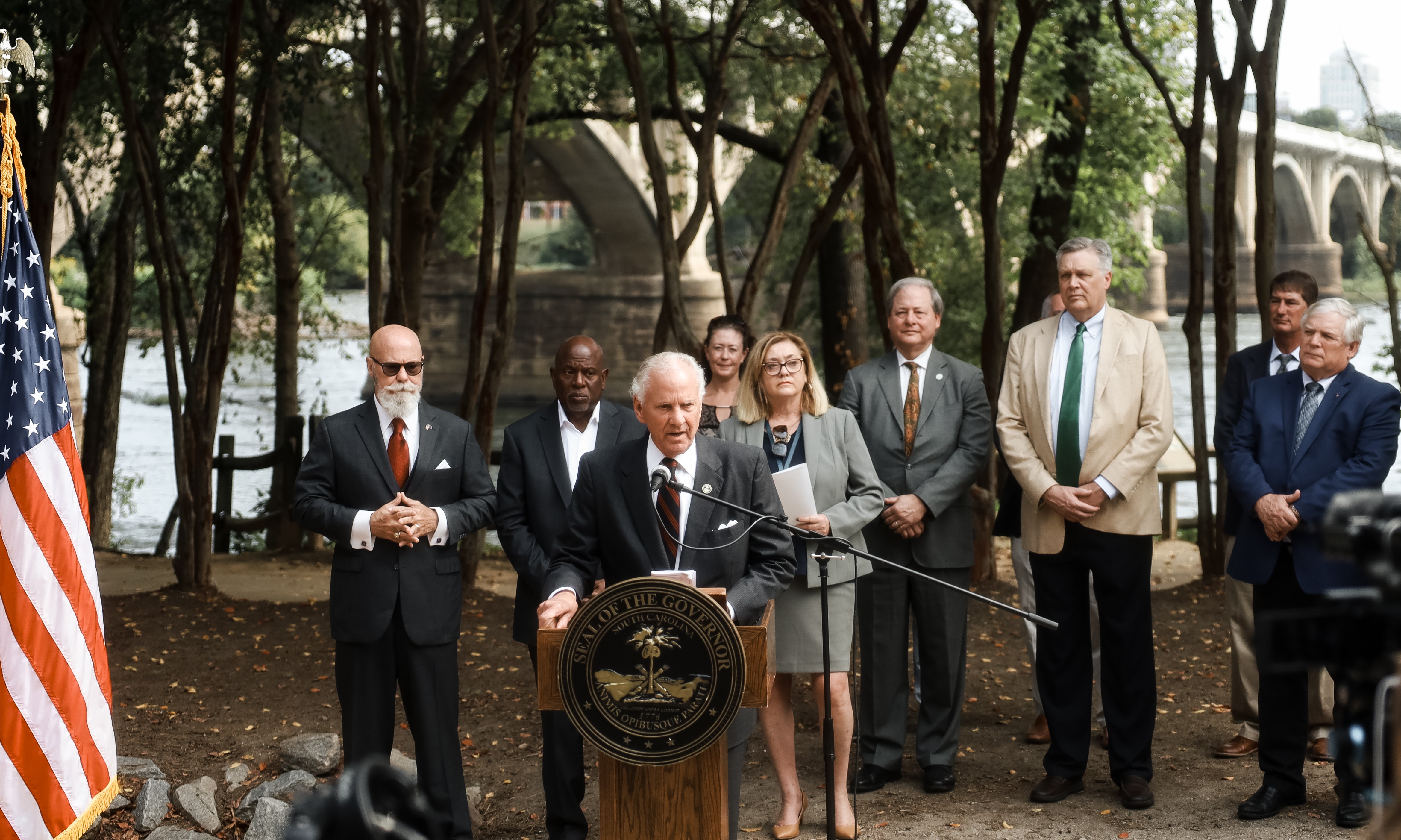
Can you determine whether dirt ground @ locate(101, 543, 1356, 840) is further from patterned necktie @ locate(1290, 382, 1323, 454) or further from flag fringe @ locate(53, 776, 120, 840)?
patterned necktie @ locate(1290, 382, 1323, 454)

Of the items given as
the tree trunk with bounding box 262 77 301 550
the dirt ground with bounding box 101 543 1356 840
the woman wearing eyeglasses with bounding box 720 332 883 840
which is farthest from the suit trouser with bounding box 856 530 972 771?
the tree trunk with bounding box 262 77 301 550

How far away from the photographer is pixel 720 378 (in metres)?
5.03

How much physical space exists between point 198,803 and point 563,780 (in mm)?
1538

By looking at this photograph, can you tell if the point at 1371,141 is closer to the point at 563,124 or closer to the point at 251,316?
the point at 563,124

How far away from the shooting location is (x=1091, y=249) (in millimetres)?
4555

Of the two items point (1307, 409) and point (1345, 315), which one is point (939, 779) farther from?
point (1345, 315)

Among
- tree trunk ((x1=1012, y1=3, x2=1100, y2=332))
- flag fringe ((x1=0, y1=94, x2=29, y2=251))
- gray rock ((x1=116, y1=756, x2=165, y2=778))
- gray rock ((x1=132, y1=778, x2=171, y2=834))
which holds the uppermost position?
tree trunk ((x1=1012, y1=3, x2=1100, y2=332))

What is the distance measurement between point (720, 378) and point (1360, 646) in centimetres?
337

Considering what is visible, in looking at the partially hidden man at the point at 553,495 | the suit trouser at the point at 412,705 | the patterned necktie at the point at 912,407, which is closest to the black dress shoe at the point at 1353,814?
the patterned necktie at the point at 912,407

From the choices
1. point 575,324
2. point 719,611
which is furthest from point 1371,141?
point 575,324

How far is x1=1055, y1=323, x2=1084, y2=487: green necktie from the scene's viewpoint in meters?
4.58

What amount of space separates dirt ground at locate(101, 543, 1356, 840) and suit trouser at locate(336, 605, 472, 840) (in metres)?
0.54

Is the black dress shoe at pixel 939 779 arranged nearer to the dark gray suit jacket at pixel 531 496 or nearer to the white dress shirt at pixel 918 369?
the white dress shirt at pixel 918 369

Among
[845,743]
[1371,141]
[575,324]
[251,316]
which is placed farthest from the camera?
[575,324]
